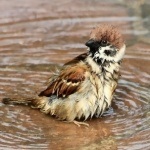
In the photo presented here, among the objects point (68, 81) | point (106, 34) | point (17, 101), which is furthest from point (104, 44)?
point (17, 101)

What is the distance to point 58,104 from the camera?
18.1 feet

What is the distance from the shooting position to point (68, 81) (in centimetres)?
539

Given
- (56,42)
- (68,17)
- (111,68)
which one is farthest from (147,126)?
(68,17)

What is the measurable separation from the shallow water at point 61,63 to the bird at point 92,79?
13 cm

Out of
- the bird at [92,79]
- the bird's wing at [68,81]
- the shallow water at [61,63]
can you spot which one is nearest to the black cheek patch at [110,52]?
the bird at [92,79]

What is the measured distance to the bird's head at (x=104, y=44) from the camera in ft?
17.3

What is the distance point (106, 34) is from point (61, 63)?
131 centimetres

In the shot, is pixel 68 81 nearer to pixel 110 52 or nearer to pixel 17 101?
pixel 110 52

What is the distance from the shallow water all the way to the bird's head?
1.73ft

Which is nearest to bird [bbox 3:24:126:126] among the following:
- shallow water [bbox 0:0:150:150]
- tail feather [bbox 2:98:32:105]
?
shallow water [bbox 0:0:150:150]

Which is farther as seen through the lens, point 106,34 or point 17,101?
point 17,101

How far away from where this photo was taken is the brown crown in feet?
17.3

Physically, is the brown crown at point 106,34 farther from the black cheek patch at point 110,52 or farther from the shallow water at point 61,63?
the shallow water at point 61,63

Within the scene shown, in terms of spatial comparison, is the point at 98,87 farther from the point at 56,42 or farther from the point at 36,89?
the point at 56,42
